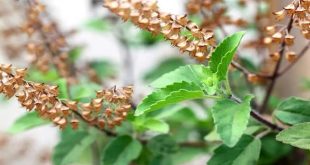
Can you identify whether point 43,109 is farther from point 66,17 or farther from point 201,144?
point 66,17

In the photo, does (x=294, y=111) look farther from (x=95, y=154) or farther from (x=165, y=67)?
(x=165, y=67)

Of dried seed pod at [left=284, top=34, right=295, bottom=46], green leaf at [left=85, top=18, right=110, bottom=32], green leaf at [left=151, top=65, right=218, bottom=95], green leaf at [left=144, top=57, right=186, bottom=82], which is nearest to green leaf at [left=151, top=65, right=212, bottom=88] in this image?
green leaf at [left=151, top=65, right=218, bottom=95]

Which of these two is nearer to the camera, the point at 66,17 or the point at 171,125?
the point at 171,125

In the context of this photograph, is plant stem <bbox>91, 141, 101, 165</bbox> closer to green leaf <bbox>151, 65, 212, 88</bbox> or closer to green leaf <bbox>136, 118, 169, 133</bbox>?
green leaf <bbox>136, 118, 169, 133</bbox>

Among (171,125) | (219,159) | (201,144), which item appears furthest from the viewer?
(171,125)

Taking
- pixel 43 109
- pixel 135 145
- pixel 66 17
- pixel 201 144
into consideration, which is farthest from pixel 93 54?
pixel 43 109

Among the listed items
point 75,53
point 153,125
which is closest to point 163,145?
point 153,125
